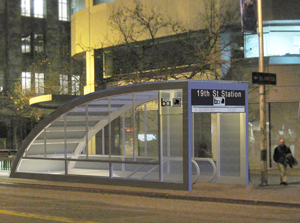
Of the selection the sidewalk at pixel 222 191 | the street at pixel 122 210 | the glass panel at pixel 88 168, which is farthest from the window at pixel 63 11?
the street at pixel 122 210

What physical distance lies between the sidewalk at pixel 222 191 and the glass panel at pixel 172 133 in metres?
Answer: 1.03

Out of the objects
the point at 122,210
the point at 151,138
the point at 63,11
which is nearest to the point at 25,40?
the point at 63,11

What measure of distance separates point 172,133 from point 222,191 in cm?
310

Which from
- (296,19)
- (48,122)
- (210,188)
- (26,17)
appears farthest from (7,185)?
(26,17)


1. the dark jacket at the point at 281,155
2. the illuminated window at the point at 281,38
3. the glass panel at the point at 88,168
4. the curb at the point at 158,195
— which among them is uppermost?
the illuminated window at the point at 281,38

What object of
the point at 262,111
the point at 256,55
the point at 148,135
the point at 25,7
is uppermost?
the point at 25,7

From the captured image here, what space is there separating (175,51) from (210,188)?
10447mm

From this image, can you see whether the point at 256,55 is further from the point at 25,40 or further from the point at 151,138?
the point at 25,40

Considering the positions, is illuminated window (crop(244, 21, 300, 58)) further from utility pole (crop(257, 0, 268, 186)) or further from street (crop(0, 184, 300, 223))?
street (crop(0, 184, 300, 223))

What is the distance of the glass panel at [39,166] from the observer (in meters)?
21.4

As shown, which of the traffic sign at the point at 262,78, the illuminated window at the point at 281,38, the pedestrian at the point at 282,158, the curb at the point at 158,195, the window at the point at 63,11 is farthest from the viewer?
the window at the point at 63,11

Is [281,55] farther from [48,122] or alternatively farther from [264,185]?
[48,122]

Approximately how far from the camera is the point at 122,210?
1279 centimetres

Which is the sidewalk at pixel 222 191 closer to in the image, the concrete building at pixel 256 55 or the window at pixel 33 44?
the concrete building at pixel 256 55
